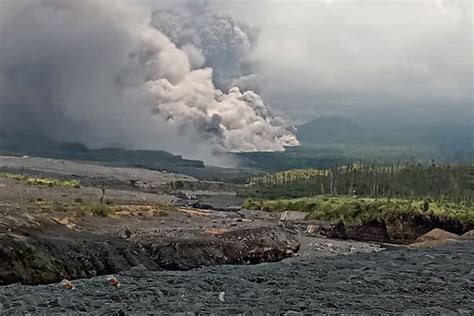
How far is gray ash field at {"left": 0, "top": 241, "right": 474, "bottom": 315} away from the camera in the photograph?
26.2 metres

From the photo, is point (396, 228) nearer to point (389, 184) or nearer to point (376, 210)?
point (376, 210)

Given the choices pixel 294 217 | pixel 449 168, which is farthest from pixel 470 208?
pixel 449 168

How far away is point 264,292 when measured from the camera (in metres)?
31.4

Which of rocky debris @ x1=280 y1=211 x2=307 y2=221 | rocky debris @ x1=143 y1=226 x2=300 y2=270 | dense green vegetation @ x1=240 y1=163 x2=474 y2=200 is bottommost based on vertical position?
rocky debris @ x1=280 y1=211 x2=307 y2=221

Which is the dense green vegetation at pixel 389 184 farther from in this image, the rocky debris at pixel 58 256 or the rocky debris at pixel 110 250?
the rocky debris at pixel 58 256

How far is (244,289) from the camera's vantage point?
32.2 m

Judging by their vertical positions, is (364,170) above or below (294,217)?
above

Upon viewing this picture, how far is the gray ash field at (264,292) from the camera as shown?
26.2m

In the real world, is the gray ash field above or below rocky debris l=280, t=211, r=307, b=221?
above

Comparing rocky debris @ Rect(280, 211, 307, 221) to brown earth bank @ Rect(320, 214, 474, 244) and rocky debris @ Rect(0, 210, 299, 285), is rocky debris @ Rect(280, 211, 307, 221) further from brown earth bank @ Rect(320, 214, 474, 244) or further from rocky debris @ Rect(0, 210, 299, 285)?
rocky debris @ Rect(0, 210, 299, 285)

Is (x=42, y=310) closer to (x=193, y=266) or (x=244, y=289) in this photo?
(x=244, y=289)

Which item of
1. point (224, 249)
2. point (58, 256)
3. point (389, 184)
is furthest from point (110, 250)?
point (389, 184)

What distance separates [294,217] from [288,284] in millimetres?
93777

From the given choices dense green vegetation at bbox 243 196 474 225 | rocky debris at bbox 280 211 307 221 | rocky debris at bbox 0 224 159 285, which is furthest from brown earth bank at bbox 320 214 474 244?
rocky debris at bbox 0 224 159 285
